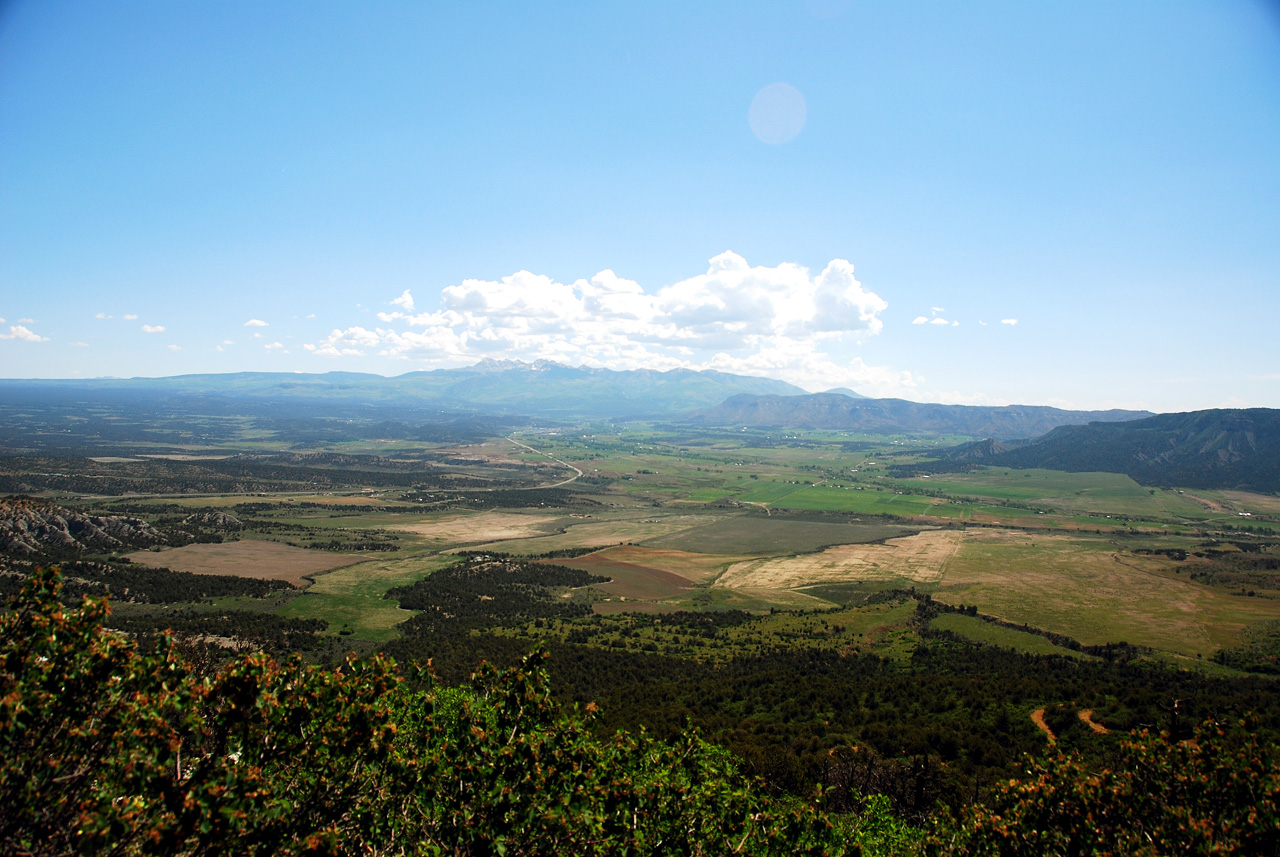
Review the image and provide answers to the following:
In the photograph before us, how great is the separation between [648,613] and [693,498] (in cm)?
9330

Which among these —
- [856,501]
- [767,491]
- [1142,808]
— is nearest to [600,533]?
[767,491]

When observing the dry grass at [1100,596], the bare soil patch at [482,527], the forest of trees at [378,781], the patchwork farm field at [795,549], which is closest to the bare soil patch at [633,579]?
the patchwork farm field at [795,549]

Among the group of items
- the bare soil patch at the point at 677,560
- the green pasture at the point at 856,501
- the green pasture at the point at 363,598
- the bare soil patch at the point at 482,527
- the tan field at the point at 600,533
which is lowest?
the bare soil patch at the point at 482,527

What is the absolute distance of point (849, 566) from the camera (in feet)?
311

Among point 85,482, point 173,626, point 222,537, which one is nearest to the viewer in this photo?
point 173,626

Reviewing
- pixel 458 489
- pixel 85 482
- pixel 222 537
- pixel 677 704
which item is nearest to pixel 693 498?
pixel 458 489

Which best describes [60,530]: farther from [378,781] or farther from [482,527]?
[378,781]

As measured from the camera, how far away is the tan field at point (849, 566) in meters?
86.6

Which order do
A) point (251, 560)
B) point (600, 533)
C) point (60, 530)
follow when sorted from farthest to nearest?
point (600, 533) → point (251, 560) → point (60, 530)

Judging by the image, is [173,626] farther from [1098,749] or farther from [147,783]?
[1098,749]

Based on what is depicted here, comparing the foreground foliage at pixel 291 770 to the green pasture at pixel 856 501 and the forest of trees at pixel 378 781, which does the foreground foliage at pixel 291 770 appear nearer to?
the forest of trees at pixel 378 781

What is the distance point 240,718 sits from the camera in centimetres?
1109

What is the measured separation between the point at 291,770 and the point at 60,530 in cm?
9820

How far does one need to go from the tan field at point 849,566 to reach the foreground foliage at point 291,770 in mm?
70594
